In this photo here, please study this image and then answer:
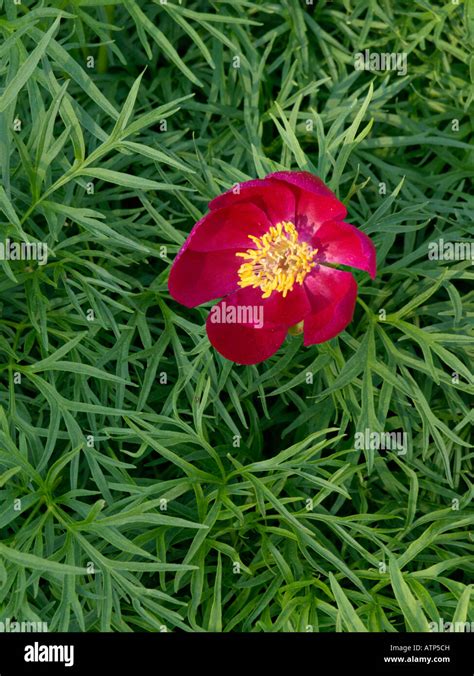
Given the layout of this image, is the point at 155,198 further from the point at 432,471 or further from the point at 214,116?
the point at 432,471

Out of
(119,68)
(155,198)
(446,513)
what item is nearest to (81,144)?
(155,198)

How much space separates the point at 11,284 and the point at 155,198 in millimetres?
189

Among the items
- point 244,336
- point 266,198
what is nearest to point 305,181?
point 266,198

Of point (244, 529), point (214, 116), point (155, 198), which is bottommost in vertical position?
point (244, 529)

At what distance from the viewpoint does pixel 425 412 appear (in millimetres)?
1006

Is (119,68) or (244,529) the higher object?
(119,68)
